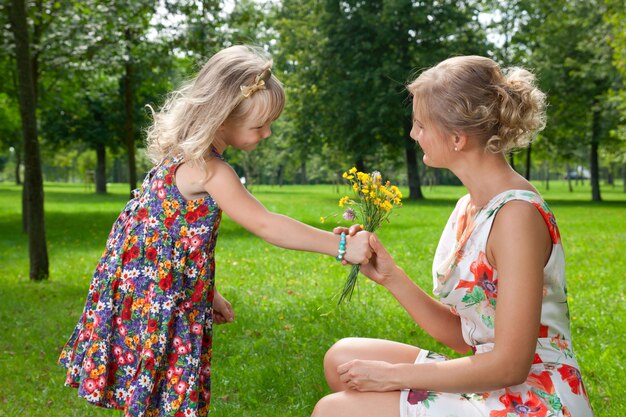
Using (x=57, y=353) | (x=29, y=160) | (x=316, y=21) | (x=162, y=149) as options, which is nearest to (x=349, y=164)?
(x=316, y=21)

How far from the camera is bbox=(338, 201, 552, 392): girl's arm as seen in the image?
90.4 inches

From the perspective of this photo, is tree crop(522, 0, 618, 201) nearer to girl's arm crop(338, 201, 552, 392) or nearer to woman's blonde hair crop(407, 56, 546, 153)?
woman's blonde hair crop(407, 56, 546, 153)

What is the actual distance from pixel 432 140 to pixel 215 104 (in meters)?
1.03

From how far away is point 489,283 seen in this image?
252 centimetres

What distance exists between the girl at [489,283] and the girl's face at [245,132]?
0.84 m

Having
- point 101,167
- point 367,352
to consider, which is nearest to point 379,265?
point 367,352

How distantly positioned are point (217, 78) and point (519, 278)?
5.37ft

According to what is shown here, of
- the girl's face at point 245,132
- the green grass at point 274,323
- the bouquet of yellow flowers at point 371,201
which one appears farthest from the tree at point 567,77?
the girl's face at point 245,132

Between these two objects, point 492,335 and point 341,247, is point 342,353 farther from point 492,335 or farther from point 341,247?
point 492,335

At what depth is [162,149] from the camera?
3432 mm

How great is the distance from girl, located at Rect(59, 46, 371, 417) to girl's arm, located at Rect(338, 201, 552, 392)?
2.76 ft

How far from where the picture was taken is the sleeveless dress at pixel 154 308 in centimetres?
323

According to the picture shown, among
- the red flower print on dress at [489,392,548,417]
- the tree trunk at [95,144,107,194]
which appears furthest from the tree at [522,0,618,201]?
the red flower print on dress at [489,392,548,417]

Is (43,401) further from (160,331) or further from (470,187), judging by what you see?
(470,187)
